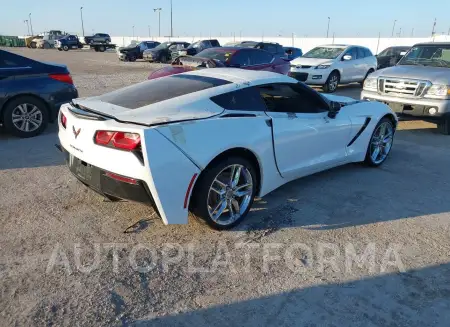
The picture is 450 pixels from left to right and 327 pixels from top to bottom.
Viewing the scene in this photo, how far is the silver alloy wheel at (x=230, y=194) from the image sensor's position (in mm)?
3578

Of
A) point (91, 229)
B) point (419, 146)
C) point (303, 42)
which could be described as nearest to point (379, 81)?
point (419, 146)

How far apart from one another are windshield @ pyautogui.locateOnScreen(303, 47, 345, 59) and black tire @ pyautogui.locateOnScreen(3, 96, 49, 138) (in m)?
9.96

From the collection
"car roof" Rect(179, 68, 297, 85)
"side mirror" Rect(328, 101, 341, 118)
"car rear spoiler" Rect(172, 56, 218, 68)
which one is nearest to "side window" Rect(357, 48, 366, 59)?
"car rear spoiler" Rect(172, 56, 218, 68)

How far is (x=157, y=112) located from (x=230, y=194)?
1.02 meters

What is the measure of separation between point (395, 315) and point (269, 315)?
2.77 feet

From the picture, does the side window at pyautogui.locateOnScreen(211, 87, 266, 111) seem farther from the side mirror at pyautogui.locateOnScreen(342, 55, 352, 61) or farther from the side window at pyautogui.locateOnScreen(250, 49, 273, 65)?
the side mirror at pyautogui.locateOnScreen(342, 55, 352, 61)

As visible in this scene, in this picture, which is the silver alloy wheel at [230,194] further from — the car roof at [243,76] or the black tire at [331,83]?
the black tire at [331,83]

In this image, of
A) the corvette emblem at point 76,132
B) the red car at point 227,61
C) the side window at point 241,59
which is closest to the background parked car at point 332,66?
the red car at point 227,61

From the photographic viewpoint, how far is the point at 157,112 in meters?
3.36

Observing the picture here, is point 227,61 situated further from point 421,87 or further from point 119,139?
point 119,139

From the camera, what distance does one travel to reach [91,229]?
358 centimetres

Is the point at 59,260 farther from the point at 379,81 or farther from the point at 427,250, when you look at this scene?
the point at 379,81

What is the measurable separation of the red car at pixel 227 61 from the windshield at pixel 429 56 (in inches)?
161

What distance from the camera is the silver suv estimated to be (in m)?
7.45
